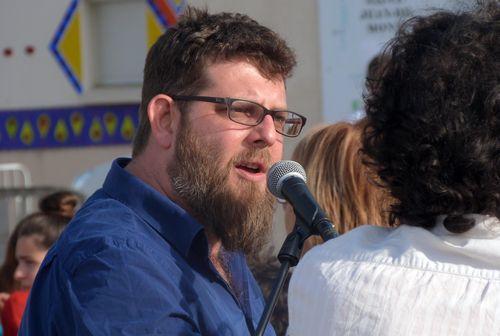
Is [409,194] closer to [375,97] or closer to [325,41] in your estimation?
[375,97]

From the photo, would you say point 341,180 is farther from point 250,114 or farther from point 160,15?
point 160,15

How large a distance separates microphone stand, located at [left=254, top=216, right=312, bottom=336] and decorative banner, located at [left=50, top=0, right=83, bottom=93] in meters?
6.99

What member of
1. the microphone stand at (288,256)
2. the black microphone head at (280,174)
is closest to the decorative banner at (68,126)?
the black microphone head at (280,174)

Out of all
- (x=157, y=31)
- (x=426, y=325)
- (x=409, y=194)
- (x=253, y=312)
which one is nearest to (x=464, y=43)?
(x=409, y=194)

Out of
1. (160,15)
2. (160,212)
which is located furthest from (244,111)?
(160,15)

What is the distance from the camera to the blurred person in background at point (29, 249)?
4574 mm

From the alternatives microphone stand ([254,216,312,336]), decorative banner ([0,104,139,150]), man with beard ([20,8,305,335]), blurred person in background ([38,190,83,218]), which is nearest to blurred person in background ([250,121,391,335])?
man with beard ([20,8,305,335])

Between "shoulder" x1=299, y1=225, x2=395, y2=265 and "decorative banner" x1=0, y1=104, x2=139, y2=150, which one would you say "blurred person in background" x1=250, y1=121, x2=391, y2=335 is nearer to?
"shoulder" x1=299, y1=225, x2=395, y2=265

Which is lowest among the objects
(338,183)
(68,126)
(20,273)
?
(68,126)

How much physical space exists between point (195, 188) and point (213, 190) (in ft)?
0.15

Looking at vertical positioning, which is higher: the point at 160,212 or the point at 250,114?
the point at 250,114

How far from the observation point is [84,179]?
7184mm

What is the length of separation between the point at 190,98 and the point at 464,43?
99 centimetres

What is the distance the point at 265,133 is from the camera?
2.42 m
